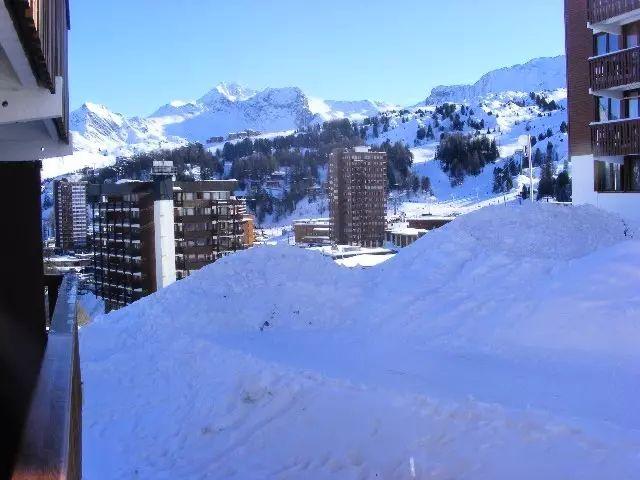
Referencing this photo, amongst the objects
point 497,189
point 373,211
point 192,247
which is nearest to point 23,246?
point 192,247

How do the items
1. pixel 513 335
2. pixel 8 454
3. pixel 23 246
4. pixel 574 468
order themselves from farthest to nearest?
pixel 513 335 < pixel 574 468 < pixel 23 246 < pixel 8 454

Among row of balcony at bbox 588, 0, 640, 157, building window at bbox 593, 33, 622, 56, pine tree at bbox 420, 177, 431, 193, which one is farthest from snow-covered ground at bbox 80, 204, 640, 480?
pine tree at bbox 420, 177, 431, 193

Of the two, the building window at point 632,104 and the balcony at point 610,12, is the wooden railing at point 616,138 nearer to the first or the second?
the building window at point 632,104

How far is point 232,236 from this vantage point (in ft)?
199

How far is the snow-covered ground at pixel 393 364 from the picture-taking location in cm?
656

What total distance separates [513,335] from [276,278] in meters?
5.60

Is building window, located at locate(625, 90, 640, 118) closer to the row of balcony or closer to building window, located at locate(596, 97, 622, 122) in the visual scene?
the row of balcony

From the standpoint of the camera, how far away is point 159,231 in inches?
2190

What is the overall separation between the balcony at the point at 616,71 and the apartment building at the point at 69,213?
108 metres

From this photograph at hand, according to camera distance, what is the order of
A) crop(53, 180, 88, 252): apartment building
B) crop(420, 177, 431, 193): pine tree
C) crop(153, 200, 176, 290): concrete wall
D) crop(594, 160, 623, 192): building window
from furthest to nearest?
crop(420, 177, 431, 193): pine tree < crop(53, 180, 88, 252): apartment building < crop(153, 200, 176, 290): concrete wall < crop(594, 160, 623, 192): building window

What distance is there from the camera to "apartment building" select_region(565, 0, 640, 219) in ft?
56.0

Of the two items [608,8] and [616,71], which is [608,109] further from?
[608,8]

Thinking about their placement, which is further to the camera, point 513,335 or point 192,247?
point 192,247

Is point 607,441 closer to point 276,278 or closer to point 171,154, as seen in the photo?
point 276,278
